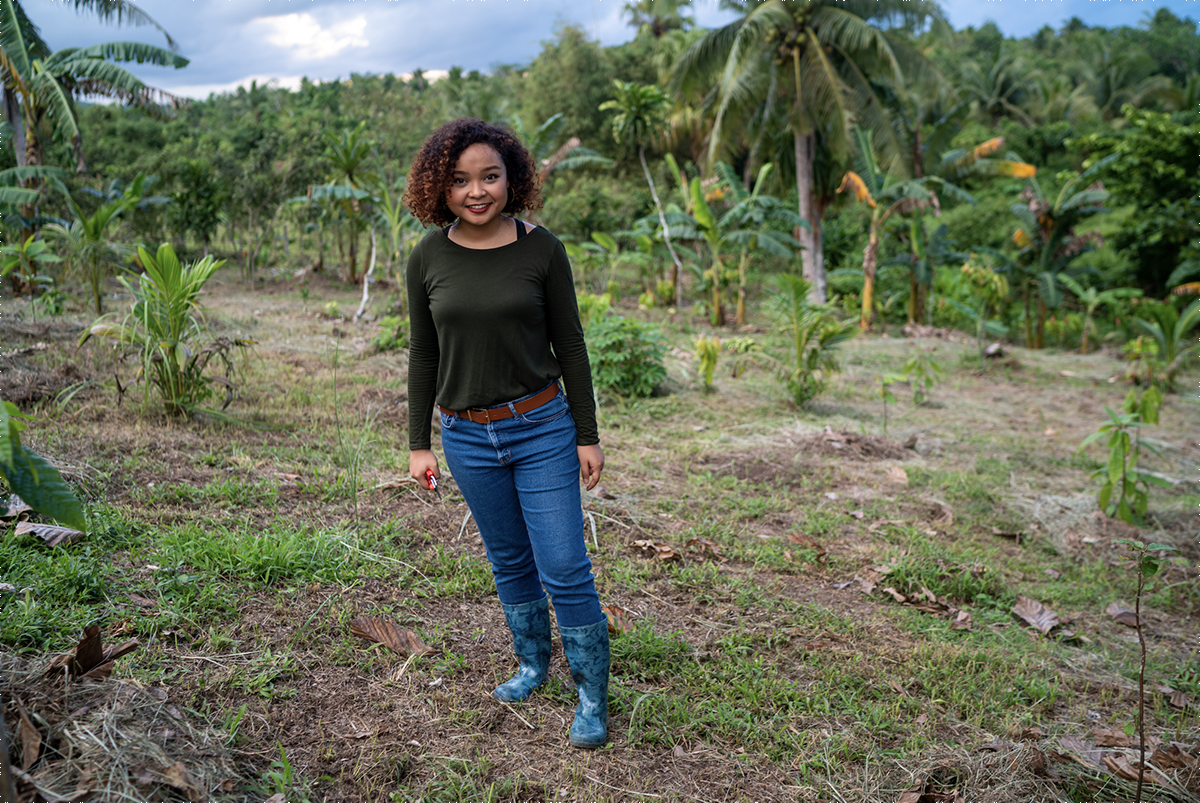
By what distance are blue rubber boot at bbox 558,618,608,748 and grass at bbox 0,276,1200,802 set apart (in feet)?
0.21

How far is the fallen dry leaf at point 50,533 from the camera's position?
2.91 m

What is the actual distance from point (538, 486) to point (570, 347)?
0.40 metres

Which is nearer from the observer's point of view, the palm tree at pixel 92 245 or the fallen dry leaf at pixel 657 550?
the fallen dry leaf at pixel 657 550

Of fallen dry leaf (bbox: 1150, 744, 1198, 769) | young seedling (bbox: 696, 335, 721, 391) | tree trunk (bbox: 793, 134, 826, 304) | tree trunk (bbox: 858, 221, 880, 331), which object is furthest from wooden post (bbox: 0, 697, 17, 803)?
tree trunk (bbox: 793, 134, 826, 304)

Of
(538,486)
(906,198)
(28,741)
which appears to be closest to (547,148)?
(906,198)

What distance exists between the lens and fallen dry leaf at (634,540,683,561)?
3.71 meters

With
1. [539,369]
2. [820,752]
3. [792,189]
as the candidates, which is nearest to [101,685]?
[539,369]

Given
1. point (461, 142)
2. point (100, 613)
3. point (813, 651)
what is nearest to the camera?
point (461, 142)

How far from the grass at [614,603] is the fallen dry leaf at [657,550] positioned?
0.04 meters

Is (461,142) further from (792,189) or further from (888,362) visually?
(792,189)

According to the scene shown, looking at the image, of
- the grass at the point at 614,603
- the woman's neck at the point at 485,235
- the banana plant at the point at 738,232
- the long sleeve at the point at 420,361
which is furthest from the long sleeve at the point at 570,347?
the banana plant at the point at 738,232

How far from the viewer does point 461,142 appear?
211 cm

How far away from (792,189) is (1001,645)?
53.7 feet

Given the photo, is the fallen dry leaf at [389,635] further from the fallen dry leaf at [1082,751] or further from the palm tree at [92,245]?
the palm tree at [92,245]
